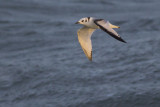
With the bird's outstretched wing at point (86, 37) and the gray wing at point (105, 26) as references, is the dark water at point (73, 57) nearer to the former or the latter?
the bird's outstretched wing at point (86, 37)

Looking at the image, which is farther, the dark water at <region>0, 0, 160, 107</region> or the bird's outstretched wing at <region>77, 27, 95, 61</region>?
the dark water at <region>0, 0, 160, 107</region>

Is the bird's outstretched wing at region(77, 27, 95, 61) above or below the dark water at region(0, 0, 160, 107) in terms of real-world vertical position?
above

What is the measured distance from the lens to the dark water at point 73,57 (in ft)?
55.1

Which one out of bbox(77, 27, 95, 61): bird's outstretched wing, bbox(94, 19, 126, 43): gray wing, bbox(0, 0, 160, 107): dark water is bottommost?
bbox(0, 0, 160, 107): dark water

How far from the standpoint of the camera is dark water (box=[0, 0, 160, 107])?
55.1 feet

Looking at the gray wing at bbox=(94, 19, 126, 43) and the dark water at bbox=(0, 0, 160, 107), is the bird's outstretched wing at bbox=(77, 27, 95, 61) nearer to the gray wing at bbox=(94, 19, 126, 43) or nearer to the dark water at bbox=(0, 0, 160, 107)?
the gray wing at bbox=(94, 19, 126, 43)

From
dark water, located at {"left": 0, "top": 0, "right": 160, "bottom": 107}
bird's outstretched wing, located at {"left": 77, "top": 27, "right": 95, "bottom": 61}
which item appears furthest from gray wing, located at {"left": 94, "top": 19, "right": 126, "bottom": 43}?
dark water, located at {"left": 0, "top": 0, "right": 160, "bottom": 107}

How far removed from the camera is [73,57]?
20750mm

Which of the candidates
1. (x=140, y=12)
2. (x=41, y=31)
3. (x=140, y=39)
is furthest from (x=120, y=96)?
(x=140, y=12)

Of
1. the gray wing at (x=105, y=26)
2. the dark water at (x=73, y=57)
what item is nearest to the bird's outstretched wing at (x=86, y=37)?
the gray wing at (x=105, y=26)

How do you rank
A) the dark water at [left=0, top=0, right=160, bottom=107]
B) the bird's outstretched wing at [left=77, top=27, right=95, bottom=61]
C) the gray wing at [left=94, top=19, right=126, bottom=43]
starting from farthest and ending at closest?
the dark water at [left=0, top=0, right=160, bottom=107] < the bird's outstretched wing at [left=77, top=27, right=95, bottom=61] < the gray wing at [left=94, top=19, right=126, bottom=43]

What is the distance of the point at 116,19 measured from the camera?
2588 centimetres

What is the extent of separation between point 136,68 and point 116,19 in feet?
23.9

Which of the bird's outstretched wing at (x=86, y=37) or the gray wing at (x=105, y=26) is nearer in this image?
the gray wing at (x=105, y=26)
